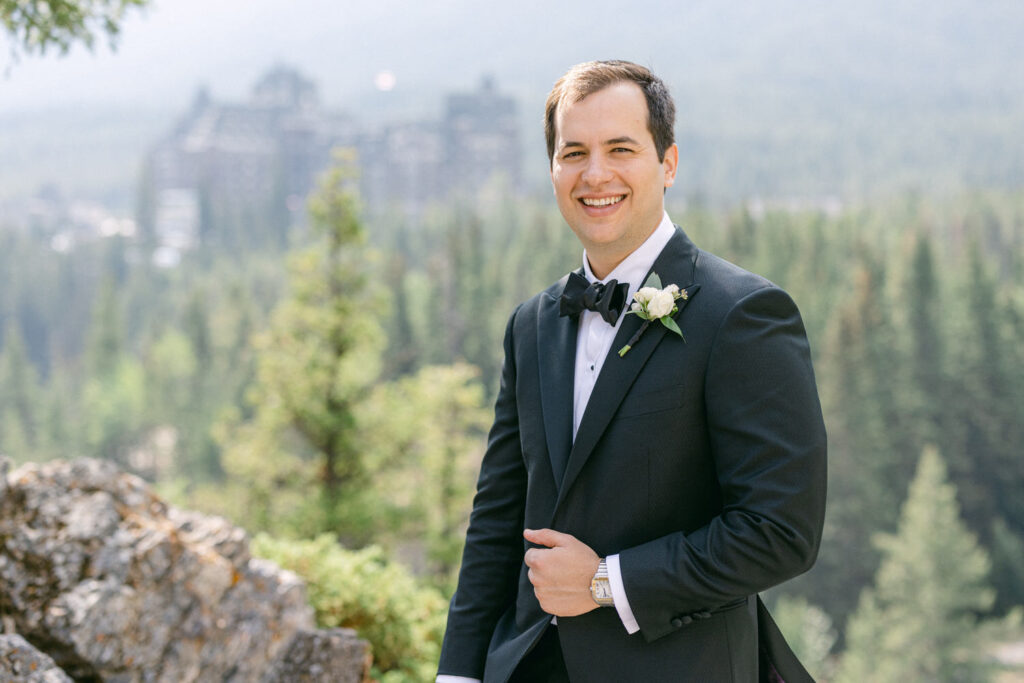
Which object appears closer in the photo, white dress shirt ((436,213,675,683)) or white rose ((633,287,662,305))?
white rose ((633,287,662,305))

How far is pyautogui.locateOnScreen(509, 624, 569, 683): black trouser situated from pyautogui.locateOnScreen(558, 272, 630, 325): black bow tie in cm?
65

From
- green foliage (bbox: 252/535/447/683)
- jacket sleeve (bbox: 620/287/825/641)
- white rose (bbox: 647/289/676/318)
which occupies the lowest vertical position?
green foliage (bbox: 252/535/447/683)

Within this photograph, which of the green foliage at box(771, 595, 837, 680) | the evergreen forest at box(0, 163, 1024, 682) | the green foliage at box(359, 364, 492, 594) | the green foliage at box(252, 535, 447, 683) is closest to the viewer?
the green foliage at box(252, 535, 447, 683)

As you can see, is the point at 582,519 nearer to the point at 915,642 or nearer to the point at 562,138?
the point at 562,138

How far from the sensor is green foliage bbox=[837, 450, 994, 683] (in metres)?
27.1

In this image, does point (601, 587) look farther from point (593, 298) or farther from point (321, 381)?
point (321, 381)

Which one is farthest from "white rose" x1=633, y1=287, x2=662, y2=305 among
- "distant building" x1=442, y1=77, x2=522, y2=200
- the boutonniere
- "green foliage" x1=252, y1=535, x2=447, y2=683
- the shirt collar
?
"distant building" x1=442, y1=77, x2=522, y2=200

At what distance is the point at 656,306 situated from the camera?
1735mm

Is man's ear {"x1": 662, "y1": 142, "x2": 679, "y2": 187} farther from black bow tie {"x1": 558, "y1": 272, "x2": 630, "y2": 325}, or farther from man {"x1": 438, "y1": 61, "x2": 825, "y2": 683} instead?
black bow tie {"x1": 558, "y1": 272, "x2": 630, "y2": 325}

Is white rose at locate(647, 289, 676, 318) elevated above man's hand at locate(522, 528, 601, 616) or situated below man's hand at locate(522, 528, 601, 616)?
above

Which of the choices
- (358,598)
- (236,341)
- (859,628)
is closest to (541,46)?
(236,341)

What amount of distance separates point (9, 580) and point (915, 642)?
95.2 ft

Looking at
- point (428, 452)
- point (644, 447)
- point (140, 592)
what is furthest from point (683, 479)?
point (428, 452)

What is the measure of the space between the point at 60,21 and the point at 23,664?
2512 millimetres
